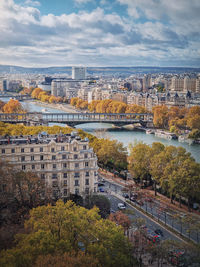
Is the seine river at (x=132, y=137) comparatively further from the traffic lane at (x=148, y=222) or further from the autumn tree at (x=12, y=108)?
the traffic lane at (x=148, y=222)

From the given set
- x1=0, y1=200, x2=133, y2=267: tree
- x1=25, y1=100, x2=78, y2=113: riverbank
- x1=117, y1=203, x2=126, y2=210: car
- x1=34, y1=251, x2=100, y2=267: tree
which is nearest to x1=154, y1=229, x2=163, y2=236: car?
x1=117, y1=203, x2=126, y2=210: car

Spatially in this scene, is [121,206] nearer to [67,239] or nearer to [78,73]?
[67,239]

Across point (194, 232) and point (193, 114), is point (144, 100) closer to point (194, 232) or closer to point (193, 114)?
point (193, 114)

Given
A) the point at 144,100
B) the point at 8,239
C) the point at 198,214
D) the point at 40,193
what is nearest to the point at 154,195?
the point at 198,214

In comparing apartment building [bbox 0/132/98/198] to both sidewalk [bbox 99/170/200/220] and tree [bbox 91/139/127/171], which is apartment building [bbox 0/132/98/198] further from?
tree [bbox 91/139/127/171]

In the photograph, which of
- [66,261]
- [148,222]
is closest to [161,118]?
[148,222]

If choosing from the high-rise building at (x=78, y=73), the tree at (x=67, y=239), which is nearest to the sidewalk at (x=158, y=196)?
the tree at (x=67, y=239)
